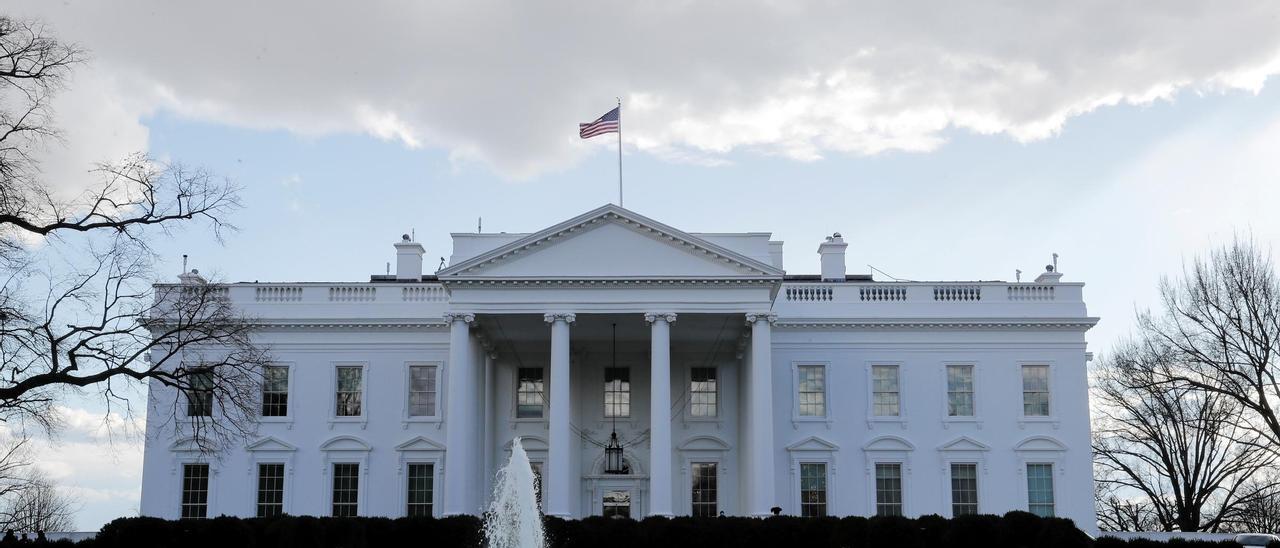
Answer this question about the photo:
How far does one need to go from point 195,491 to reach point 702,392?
1450 cm

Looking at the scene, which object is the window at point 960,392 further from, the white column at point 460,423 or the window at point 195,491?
the window at point 195,491

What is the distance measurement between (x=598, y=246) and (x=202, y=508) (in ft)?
43.8

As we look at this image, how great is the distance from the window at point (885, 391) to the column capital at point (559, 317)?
947 centimetres

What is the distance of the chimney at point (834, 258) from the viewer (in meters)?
39.4

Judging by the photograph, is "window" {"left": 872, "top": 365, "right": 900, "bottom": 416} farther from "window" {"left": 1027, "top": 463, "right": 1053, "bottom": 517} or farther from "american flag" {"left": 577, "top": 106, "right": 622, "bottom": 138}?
"american flag" {"left": 577, "top": 106, "right": 622, "bottom": 138}

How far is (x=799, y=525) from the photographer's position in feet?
91.0

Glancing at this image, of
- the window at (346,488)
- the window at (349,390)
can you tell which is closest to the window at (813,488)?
the window at (346,488)

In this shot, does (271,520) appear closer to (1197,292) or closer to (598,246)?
(598,246)

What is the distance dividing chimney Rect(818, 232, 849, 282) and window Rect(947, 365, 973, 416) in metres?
5.03

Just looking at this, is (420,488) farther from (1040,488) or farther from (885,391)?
(1040,488)

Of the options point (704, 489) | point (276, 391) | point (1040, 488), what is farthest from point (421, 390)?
point (1040, 488)

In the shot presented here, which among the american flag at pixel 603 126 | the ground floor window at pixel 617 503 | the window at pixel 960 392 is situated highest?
the american flag at pixel 603 126

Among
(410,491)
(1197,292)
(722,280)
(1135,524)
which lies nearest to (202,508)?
(410,491)

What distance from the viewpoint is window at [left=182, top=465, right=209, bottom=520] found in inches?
1371
